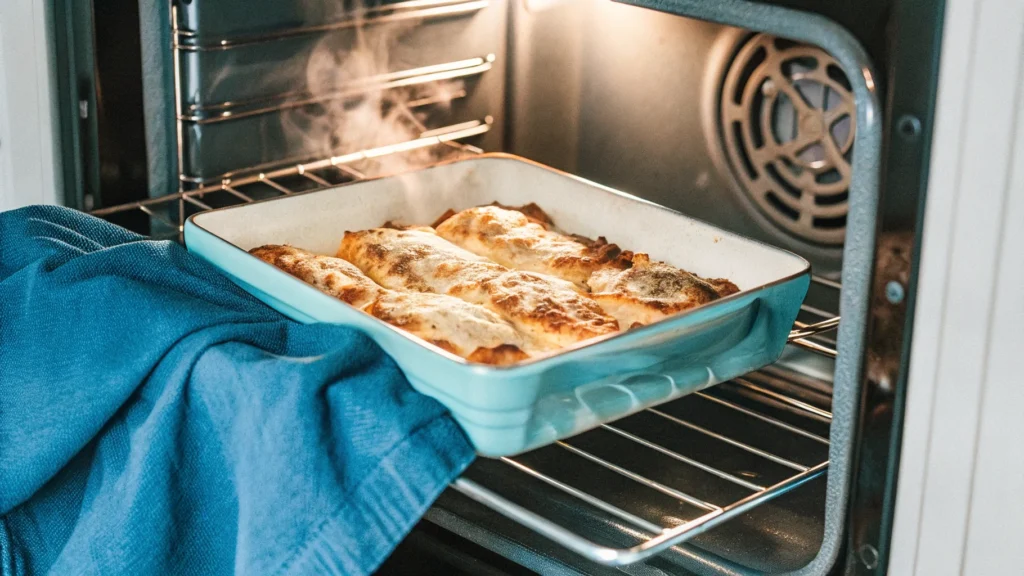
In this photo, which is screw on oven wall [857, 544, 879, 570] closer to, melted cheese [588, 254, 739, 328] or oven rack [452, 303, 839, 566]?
oven rack [452, 303, 839, 566]

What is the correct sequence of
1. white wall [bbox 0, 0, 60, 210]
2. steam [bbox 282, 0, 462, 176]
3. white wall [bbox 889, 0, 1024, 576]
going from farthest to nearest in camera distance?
steam [bbox 282, 0, 462, 176], white wall [bbox 0, 0, 60, 210], white wall [bbox 889, 0, 1024, 576]

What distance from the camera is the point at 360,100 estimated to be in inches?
51.4

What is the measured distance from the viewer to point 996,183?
0.66m

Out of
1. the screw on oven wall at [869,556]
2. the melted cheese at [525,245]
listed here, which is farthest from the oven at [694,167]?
the melted cheese at [525,245]

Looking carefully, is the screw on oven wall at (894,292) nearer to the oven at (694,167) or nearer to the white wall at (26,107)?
the oven at (694,167)

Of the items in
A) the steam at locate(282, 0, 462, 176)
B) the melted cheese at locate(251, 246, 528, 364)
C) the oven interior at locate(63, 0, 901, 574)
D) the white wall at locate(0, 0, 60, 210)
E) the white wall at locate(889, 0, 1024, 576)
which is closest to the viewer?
the white wall at locate(889, 0, 1024, 576)

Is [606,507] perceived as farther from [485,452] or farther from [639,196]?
[639,196]

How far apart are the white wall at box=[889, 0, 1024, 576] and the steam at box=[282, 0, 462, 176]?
734 mm

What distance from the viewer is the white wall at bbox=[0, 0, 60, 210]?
1.15m

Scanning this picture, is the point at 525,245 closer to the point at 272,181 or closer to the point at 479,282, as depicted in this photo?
the point at 479,282

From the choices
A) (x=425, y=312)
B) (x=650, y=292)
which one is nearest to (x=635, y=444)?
(x=650, y=292)

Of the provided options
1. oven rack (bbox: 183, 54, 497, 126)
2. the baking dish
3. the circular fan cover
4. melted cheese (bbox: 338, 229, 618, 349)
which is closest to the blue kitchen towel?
the baking dish

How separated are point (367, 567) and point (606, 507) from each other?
0.16 m

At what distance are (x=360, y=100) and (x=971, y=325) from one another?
78 centimetres
